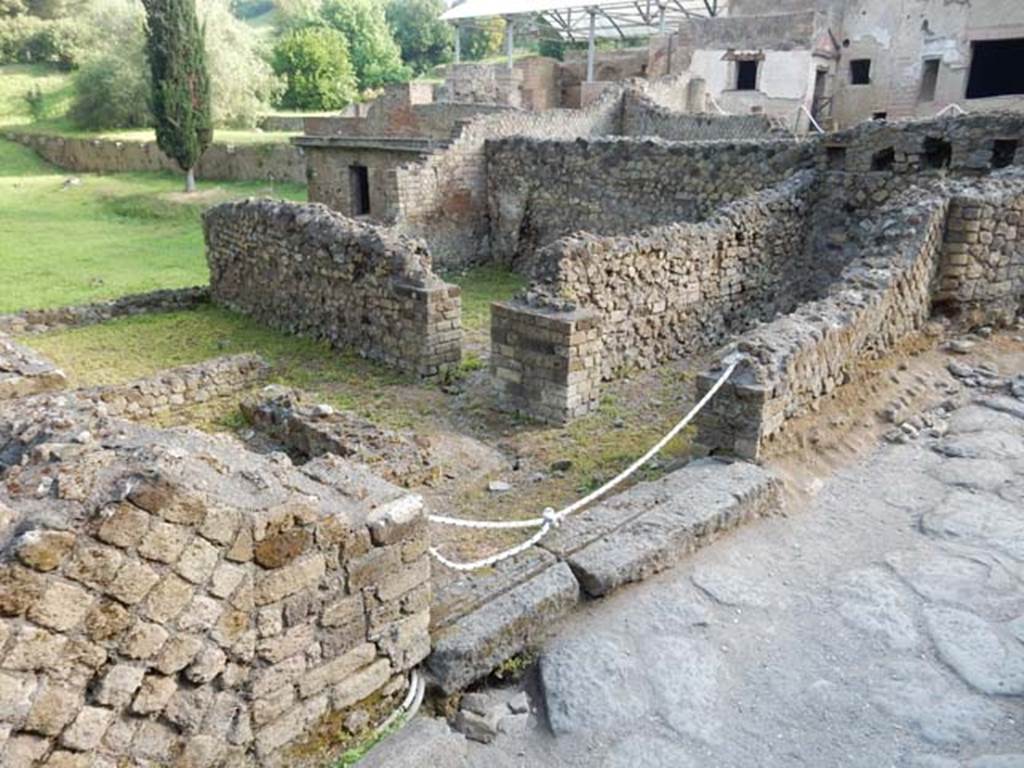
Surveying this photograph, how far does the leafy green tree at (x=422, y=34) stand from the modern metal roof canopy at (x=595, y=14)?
109ft

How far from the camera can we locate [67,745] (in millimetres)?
2553

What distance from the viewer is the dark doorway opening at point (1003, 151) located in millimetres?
10719

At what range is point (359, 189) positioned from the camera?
62.7 feet

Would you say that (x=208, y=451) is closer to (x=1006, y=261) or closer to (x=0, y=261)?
(x=1006, y=261)

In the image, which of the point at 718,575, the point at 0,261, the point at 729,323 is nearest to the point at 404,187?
the point at 729,323

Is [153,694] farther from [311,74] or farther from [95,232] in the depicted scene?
[311,74]

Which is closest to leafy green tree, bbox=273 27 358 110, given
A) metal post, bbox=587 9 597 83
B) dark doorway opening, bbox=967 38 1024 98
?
metal post, bbox=587 9 597 83

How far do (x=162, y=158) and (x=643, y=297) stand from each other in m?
28.5

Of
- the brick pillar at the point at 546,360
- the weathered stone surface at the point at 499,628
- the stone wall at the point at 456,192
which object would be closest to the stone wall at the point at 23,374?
the brick pillar at the point at 546,360

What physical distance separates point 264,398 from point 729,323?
6080 millimetres

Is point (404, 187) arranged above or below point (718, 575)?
above

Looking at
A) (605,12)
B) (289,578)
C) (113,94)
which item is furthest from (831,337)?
(113,94)

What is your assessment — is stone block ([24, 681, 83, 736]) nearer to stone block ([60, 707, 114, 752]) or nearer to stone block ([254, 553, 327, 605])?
stone block ([60, 707, 114, 752])

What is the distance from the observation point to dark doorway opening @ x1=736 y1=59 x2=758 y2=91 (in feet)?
82.3
